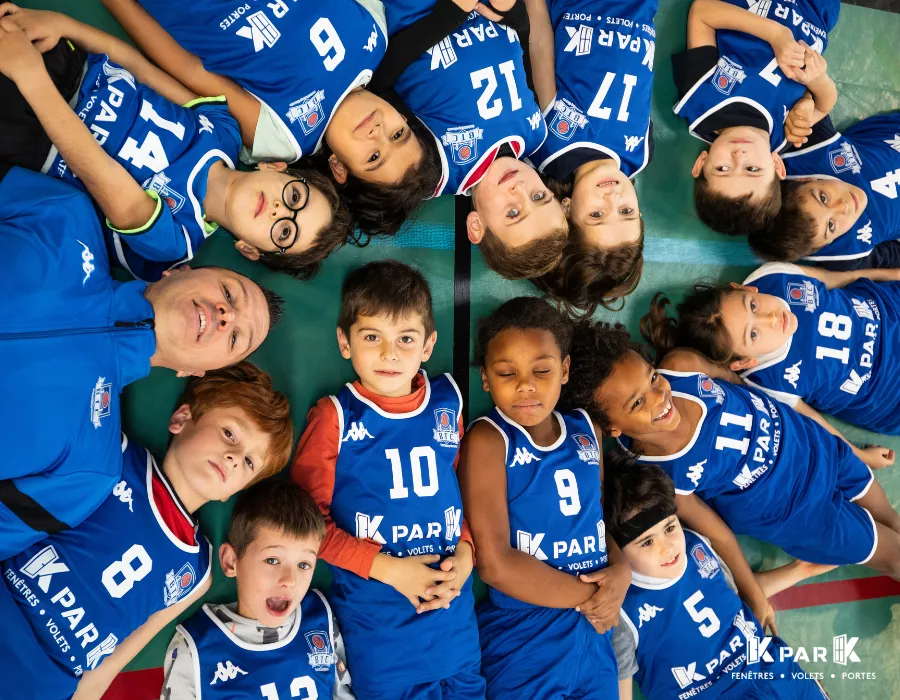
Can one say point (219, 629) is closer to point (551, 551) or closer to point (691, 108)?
point (551, 551)

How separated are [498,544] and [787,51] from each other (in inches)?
103

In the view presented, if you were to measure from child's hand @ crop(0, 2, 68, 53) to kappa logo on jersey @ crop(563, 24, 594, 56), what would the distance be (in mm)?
1967

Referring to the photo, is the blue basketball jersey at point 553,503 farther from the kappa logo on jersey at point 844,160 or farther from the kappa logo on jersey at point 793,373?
the kappa logo on jersey at point 844,160

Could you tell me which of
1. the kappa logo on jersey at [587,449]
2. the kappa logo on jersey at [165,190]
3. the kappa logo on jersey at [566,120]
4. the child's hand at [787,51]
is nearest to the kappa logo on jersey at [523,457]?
the kappa logo on jersey at [587,449]

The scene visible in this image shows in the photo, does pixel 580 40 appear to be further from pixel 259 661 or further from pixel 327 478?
pixel 259 661

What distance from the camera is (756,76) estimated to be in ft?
10.7

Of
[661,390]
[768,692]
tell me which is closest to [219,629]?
[661,390]

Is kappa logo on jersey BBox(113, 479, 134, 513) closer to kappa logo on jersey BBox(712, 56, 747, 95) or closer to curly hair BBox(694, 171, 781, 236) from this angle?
curly hair BBox(694, 171, 781, 236)

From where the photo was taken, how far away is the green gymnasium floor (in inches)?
105

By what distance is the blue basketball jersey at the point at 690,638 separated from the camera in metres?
3.07

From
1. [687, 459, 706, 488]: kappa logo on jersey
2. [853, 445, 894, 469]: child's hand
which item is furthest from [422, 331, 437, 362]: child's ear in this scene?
[853, 445, 894, 469]: child's hand

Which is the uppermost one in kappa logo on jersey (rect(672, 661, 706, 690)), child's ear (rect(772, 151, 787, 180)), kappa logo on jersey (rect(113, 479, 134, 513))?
Answer: child's ear (rect(772, 151, 787, 180))

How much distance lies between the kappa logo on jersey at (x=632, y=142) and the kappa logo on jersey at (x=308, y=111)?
1.36 m

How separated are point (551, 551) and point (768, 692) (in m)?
1.21
